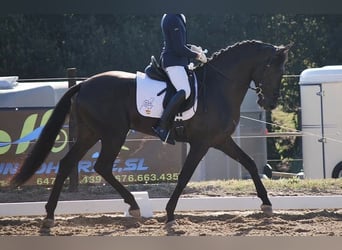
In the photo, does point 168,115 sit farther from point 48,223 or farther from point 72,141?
point 72,141

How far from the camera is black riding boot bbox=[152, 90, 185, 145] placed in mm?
5910

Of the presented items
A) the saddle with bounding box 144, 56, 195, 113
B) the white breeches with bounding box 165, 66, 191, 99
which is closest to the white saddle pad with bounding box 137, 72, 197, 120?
the saddle with bounding box 144, 56, 195, 113

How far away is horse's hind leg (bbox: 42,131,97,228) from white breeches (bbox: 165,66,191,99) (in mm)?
953

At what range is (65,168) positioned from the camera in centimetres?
604

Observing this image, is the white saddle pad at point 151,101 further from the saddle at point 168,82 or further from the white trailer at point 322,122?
the white trailer at point 322,122

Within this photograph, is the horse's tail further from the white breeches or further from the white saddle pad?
the white breeches

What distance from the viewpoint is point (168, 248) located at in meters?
2.78

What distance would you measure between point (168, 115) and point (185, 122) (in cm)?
22

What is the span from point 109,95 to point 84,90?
0.26 m

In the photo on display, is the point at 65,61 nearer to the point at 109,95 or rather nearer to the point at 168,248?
the point at 109,95

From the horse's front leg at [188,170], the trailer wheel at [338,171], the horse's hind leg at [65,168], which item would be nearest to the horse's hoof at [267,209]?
the horse's front leg at [188,170]

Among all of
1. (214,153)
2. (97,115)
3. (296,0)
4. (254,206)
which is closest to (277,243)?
(296,0)

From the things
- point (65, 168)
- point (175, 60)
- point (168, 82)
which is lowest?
point (65, 168)

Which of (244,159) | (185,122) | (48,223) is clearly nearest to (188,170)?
(185,122)
